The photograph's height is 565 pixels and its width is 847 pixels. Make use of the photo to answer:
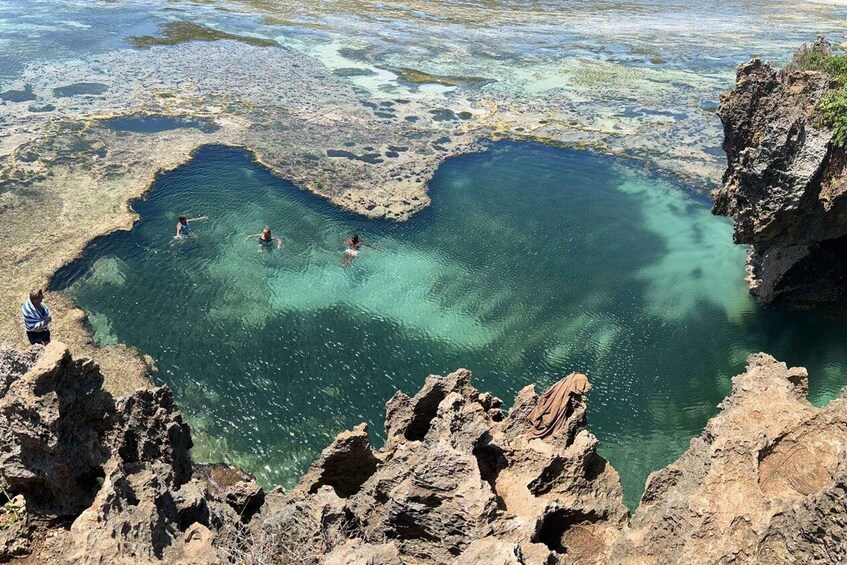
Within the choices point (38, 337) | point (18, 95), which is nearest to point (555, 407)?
point (38, 337)

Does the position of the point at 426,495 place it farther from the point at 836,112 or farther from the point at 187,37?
the point at 187,37

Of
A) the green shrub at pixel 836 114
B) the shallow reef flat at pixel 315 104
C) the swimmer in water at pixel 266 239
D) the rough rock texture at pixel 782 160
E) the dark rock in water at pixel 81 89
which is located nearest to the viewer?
the green shrub at pixel 836 114

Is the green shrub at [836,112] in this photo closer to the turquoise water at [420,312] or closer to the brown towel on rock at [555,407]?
the turquoise water at [420,312]

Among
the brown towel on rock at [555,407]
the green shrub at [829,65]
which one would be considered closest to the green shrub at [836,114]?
the green shrub at [829,65]

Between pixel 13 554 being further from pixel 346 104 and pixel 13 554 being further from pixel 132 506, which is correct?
pixel 346 104

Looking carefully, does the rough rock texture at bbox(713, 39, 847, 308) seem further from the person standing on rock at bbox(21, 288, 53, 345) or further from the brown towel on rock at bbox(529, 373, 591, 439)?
the person standing on rock at bbox(21, 288, 53, 345)

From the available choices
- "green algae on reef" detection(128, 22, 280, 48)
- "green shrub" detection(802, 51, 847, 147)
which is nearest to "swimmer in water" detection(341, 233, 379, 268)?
"green shrub" detection(802, 51, 847, 147)
